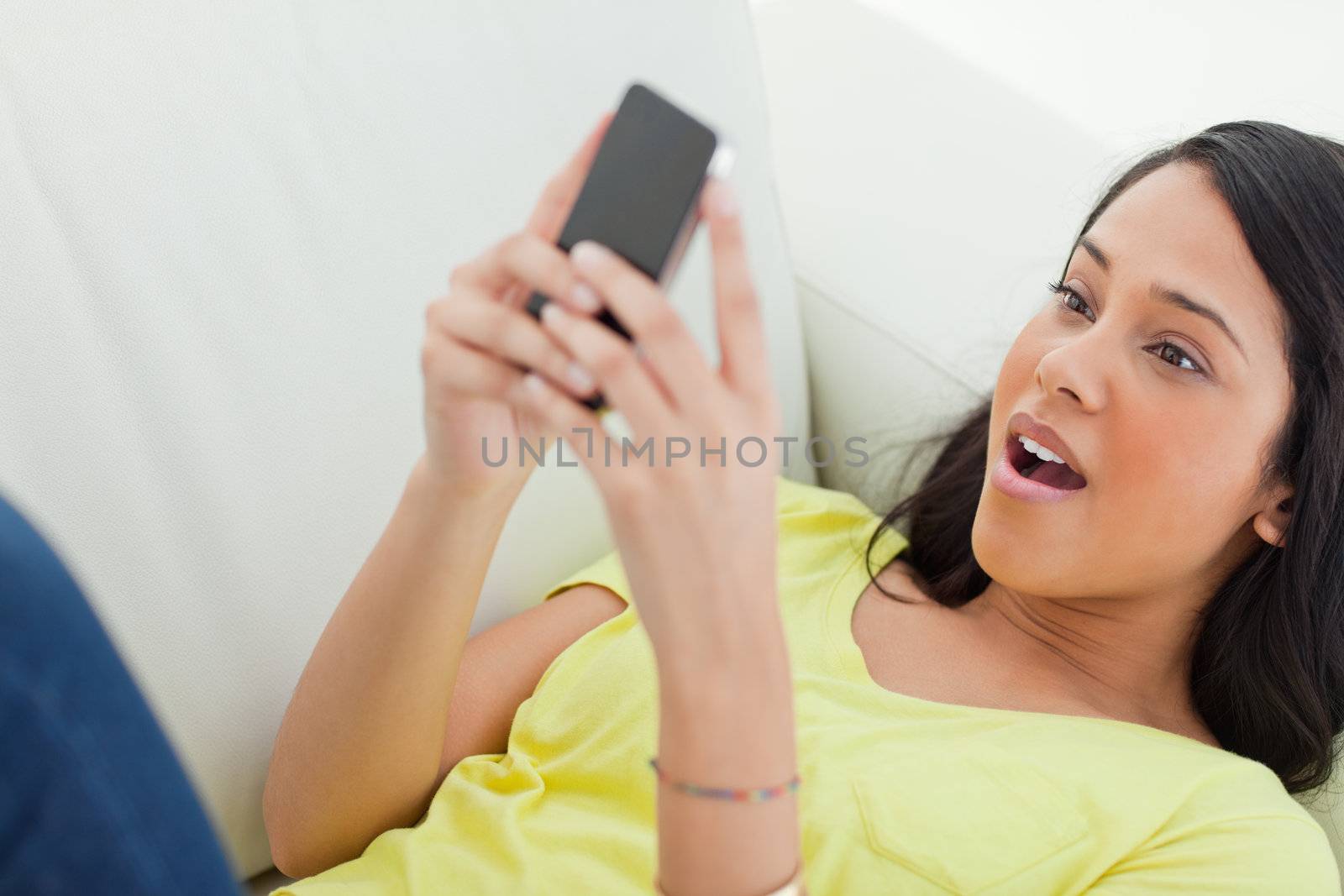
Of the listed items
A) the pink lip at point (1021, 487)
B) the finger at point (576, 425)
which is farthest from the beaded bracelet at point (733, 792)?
the pink lip at point (1021, 487)

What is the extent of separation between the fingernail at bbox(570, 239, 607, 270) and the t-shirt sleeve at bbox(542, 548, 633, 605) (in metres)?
0.57

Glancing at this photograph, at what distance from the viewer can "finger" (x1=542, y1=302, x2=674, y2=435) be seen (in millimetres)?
522

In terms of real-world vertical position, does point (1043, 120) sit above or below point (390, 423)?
above

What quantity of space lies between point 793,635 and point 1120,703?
31cm

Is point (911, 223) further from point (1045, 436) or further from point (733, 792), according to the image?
point (733, 792)

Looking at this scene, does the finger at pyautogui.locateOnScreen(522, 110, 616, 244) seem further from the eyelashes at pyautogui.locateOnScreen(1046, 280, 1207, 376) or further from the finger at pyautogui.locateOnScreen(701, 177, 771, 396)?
the eyelashes at pyautogui.locateOnScreen(1046, 280, 1207, 376)

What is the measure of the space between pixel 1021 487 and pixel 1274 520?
0.75 ft

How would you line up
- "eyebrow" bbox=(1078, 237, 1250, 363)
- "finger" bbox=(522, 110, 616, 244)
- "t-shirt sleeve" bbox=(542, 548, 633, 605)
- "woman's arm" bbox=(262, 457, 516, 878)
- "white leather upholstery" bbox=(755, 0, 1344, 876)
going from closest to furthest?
"finger" bbox=(522, 110, 616, 244) → "woman's arm" bbox=(262, 457, 516, 878) → "eyebrow" bbox=(1078, 237, 1250, 363) → "t-shirt sleeve" bbox=(542, 548, 633, 605) → "white leather upholstery" bbox=(755, 0, 1344, 876)

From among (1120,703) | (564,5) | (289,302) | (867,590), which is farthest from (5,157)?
(1120,703)

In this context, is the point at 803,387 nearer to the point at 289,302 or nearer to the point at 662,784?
the point at 289,302

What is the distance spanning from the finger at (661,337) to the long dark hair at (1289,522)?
2.02ft

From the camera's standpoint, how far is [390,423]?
1.03 meters

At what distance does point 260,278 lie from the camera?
0.95 meters

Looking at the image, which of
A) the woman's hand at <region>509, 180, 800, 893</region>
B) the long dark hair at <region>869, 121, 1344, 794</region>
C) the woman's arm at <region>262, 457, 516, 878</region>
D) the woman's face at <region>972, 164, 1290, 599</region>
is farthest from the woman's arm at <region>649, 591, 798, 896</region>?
the long dark hair at <region>869, 121, 1344, 794</region>
